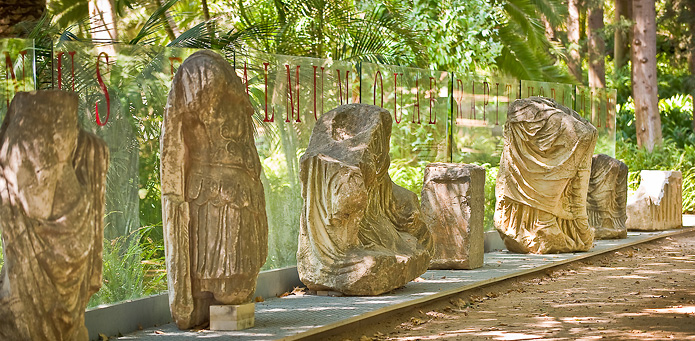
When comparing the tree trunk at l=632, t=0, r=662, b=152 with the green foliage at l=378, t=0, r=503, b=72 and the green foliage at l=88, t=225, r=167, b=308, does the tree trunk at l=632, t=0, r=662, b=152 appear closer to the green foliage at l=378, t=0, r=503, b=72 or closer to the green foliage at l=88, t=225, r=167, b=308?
the green foliage at l=378, t=0, r=503, b=72

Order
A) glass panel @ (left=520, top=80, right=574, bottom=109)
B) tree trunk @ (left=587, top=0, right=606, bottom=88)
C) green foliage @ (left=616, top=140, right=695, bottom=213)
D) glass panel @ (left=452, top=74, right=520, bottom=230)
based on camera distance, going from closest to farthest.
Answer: glass panel @ (left=452, top=74, right=520, bottom=230), glass panel @ (left=520, top=80, right=574, bottom=109), green foliage @ (left=616, top=140, right=695, bottom=213), tree trunk @ (left=587, top=0, right=606, bottom=88)

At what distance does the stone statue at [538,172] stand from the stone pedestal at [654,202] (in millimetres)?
4064

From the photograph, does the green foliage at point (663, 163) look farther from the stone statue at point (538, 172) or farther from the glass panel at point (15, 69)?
the glass panel at point (15, 69)

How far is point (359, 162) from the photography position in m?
8.19

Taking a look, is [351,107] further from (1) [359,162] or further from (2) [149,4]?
(2) [149,4]

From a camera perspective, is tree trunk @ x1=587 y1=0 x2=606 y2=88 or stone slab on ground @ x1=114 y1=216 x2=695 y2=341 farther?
→ tree trunk @ x1=587 y1=0 x2=606 y2=88

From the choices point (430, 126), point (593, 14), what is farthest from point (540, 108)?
point (593, 14)

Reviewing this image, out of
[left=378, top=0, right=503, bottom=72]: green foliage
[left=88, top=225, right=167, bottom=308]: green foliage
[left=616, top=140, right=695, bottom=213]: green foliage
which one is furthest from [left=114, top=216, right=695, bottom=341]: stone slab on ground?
[left=616, top=140, right=695, bottom=213]: green foliage

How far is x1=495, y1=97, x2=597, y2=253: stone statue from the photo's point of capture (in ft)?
38.5

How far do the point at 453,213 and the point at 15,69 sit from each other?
5.24 metres

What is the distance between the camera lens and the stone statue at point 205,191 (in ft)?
21.0

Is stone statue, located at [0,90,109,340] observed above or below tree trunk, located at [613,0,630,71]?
below

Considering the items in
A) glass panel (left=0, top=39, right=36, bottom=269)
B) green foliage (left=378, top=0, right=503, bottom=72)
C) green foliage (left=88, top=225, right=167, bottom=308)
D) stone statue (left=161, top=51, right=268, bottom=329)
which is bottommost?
green foliage (left=88, top=225, right=167, bottom=308)

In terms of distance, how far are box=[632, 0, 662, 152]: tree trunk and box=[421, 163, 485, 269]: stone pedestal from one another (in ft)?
39.1
